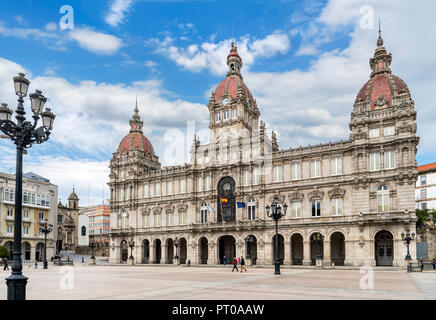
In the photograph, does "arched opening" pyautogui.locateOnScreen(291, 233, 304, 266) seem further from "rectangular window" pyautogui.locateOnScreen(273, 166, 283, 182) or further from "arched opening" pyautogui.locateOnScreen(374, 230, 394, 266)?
"arched opening" pyautogui.locateOnScreen(374, 230, 394, 266)

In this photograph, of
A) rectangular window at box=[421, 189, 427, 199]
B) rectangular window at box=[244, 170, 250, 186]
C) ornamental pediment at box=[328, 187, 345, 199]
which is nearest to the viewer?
ornamental pediment at box=[328, 187, 345, 199]

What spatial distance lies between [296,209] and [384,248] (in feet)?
42.0

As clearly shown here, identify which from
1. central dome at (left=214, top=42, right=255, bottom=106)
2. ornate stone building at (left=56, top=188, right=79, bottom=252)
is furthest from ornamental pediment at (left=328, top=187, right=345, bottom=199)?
ornate stone building at (left=56, top=188, right=79, bottom=252)

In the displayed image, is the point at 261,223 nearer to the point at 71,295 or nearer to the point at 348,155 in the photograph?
the point at 348,155

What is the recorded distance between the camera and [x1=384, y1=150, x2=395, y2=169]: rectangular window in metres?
51.6

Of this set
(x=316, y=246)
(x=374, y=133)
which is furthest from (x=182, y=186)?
(x=374, y=133)

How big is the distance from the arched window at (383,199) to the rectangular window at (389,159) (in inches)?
114

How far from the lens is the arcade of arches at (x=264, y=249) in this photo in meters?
52.1

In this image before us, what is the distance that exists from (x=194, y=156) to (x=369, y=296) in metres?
52.2

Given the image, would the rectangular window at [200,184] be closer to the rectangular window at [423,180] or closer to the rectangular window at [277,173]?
the rectangular window at [277,173]

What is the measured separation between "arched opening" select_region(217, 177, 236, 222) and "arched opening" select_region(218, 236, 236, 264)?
3.40 m

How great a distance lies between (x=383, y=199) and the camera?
169 feet

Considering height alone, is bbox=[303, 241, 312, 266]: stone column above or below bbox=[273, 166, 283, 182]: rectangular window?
below
